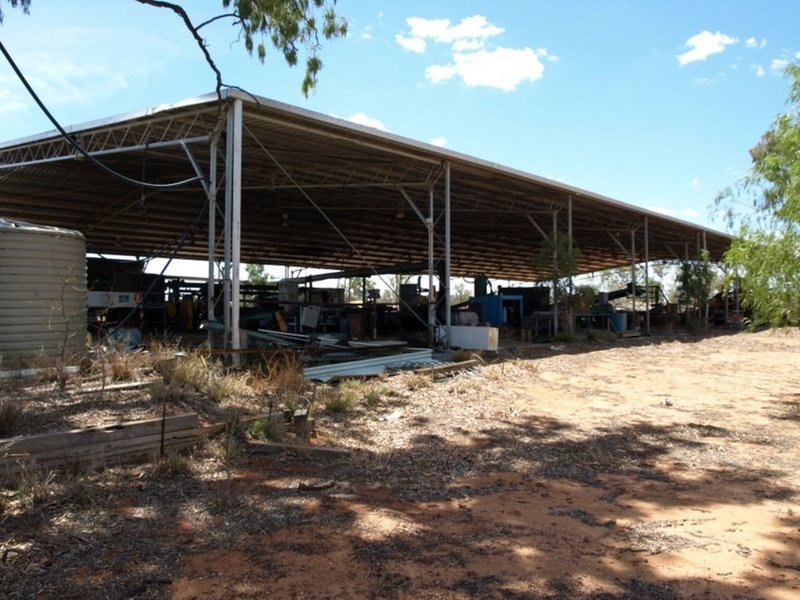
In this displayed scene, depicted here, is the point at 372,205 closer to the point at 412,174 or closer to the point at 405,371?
the point at 412,174

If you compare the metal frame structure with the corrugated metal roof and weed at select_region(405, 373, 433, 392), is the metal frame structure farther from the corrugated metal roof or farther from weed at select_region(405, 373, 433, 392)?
weed at select_region(405, 373, 433, 392)

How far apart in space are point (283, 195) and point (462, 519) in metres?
17.2

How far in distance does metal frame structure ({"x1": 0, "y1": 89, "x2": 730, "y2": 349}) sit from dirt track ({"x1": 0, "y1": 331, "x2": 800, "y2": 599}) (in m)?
5.49

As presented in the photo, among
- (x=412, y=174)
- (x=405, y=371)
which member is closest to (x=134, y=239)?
(x=412, y=174)

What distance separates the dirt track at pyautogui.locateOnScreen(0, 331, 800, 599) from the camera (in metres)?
3.39

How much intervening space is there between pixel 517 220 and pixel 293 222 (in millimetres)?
9661

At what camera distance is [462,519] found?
447cm

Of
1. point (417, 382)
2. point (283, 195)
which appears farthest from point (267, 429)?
point (283, 195)

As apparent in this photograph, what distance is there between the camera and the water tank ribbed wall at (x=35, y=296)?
29.0ft

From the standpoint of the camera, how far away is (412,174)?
17078 mm

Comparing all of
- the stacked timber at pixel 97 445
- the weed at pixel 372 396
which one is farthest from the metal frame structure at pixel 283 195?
the stacked timber at pixel 97 445

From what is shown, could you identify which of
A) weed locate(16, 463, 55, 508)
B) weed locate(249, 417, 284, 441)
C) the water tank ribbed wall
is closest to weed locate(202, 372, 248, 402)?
weed locate(249, 417, 284, 441)

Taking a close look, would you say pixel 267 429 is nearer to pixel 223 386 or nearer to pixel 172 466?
pixel 172 466

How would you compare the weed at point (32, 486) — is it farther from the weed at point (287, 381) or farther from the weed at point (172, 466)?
the weed at point (287, 381)
